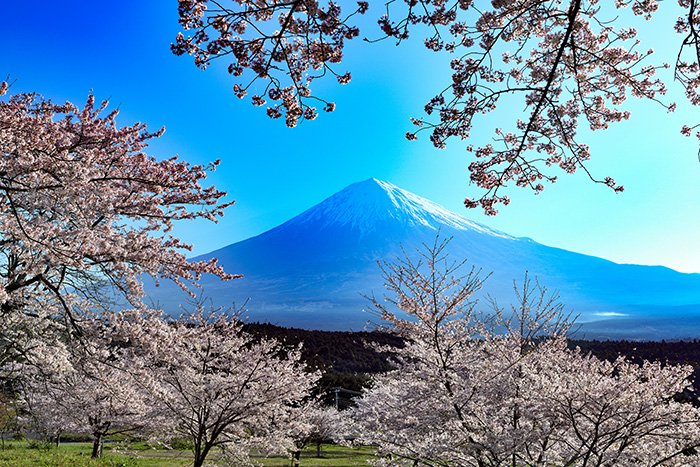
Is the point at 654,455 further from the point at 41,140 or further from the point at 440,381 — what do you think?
the point at 41,140

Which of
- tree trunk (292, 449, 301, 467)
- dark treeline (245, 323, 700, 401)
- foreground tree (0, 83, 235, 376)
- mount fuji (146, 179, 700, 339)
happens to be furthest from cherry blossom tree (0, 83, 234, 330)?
mount fuji (146, 179, 700, 339)

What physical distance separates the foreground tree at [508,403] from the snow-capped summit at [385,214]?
15564cm

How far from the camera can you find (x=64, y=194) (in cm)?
585

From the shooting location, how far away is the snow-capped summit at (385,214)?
17112 cm

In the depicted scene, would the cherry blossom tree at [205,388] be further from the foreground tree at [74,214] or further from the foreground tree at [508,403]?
the foreground tree at [508,403]

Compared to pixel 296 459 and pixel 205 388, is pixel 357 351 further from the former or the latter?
pixel 205 388

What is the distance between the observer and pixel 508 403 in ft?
18.7

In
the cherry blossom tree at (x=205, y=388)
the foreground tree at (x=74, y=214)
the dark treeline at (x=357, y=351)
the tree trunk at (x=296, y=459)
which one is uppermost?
the foreground tree at (x=74, y=214)

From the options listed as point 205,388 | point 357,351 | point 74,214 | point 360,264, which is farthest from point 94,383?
point 360,264

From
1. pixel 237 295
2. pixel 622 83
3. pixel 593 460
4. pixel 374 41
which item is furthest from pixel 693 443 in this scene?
pixel 237 295

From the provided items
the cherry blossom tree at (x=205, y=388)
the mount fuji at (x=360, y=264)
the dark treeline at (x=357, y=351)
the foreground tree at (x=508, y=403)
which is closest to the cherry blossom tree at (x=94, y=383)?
the cherry blossom tree at (x=205, y=388)

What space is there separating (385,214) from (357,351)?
128m

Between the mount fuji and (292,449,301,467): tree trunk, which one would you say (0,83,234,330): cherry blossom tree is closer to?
(292,449,301,467): tree trunk

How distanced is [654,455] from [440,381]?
10.2 ft
